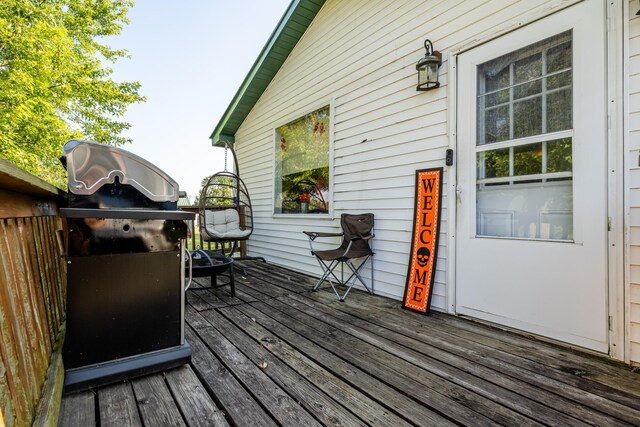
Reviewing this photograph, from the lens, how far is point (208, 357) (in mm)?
1861

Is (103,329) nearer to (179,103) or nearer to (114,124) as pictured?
(114,124)

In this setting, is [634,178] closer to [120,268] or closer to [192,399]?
[192,399]

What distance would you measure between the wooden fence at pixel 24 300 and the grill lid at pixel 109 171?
0.15 meters

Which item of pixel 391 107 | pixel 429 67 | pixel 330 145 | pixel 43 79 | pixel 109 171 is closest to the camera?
pixel 109 171

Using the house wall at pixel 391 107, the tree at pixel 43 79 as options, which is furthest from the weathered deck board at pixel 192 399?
the tree at pixel 43 79

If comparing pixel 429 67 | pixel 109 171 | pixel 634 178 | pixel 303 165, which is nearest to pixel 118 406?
pixel 109 171

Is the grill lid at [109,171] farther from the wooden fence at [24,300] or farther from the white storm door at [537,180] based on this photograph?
the white storm door at [537,180]

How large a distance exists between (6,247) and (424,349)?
2122 mm

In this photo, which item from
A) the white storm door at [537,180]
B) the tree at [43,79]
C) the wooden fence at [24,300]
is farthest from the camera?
the tree at [43,79]

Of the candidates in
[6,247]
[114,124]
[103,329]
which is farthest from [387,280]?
[114,124]

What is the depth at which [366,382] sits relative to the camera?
1585 millimetres

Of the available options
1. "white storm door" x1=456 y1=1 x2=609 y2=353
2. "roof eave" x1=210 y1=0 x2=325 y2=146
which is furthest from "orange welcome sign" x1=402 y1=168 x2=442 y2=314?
"roof eave" x1=210 y1=0 x2=325 y2=146

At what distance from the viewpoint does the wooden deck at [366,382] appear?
132 centimetres

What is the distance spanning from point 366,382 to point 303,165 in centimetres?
350
